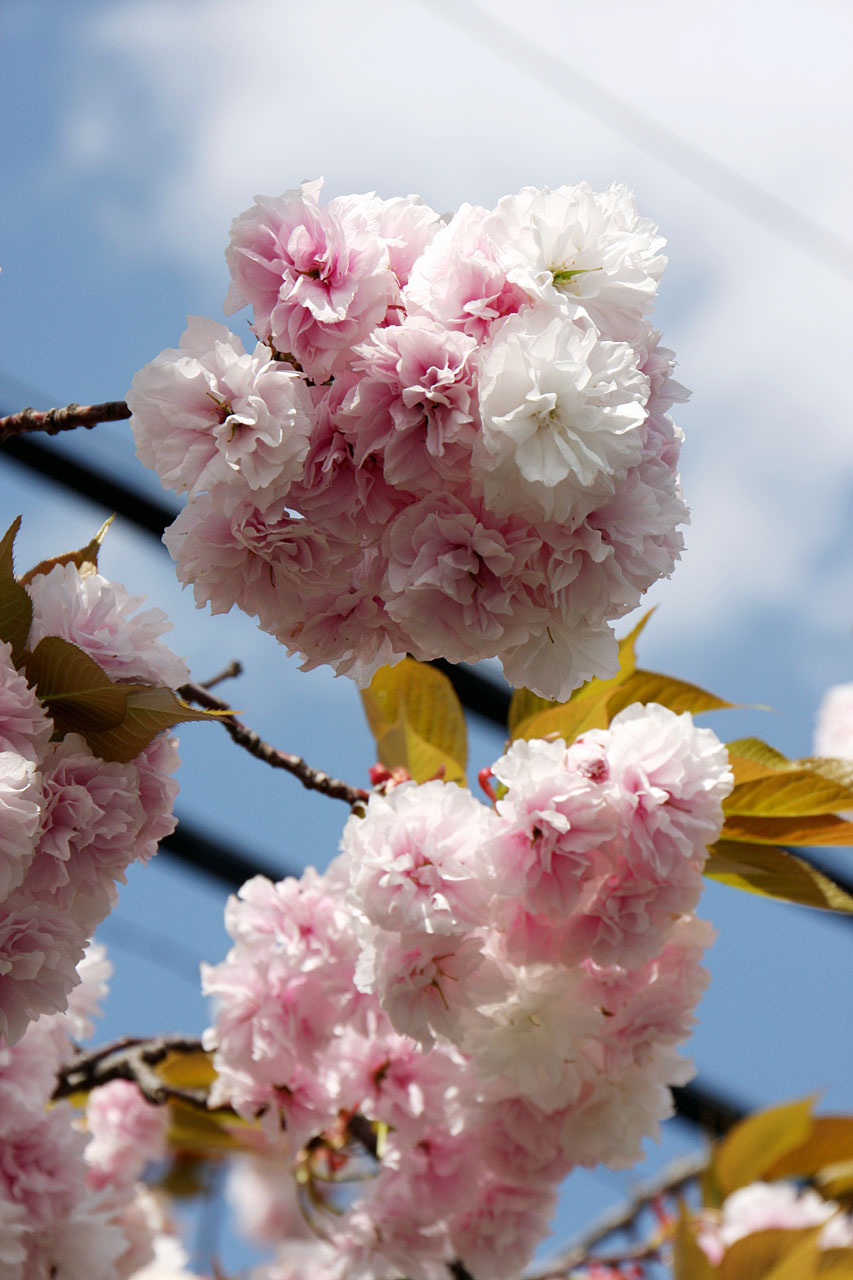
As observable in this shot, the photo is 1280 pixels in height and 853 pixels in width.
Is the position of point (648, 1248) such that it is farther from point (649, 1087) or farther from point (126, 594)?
point (126, 594)

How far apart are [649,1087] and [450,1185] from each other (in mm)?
280

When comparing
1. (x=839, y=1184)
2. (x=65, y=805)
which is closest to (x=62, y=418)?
(x=65, y=805)

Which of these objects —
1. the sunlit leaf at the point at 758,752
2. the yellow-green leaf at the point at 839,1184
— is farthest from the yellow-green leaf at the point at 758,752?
the yellow-green leaf at the point at 839,1184

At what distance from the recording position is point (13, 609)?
674 mm

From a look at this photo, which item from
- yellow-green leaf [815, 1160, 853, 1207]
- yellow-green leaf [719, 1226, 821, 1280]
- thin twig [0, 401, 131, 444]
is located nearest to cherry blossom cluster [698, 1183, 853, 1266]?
yellow-green leaf [815, 1160, 853, 1207]

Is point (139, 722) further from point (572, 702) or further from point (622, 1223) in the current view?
point (622, 1223)

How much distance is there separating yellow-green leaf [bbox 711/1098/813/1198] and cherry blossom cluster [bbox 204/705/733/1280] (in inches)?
27.6

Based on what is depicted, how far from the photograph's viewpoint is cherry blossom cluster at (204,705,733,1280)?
851 mm

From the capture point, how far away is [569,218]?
1.94 feet

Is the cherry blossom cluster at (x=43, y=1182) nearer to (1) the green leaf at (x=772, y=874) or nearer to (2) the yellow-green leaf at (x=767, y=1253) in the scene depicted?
(1) the green leaf at (x=772, y=874)

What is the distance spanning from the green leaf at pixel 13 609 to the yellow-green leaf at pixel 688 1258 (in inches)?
36.4

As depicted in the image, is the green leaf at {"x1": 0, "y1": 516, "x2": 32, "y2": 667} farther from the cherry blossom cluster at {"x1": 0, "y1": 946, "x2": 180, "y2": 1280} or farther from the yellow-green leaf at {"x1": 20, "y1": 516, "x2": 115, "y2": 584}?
the cherry blossom cluster at {"x1": 0, "y1": 946, "x2": 180, "y2": 1280}

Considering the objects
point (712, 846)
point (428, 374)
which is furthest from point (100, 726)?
point (712, 846)

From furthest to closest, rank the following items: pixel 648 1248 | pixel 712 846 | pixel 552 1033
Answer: pixel 648 1248, pixel 712 846, pixel 552 1033
